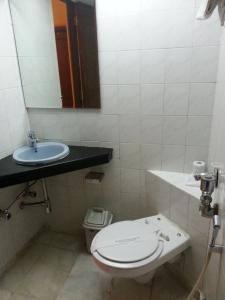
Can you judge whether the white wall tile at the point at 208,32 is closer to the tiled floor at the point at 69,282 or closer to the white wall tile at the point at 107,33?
the white wall tile at the point at 107,33

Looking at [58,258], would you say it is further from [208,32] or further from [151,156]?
[208,32]

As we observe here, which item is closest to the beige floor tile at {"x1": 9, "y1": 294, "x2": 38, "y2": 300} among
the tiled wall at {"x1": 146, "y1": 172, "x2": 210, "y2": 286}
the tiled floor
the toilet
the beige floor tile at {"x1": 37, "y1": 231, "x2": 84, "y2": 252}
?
the tiled floor

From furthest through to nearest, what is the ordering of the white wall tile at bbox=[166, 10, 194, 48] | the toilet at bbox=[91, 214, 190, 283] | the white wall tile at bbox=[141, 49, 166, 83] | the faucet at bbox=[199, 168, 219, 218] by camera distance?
the white wall tile at bbox=[141, 49, 166, 83]
the white wall tile at bbox=[166, 10, 194, 48]
the toilet at bbox=[91, 214, 190, 283]
the faucet at bbox=[199, 168, 219, 218]

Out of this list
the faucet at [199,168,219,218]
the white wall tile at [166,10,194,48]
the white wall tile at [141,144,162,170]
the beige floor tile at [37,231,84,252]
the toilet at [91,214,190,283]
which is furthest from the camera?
the beige floor tile at [37,231,84,252]

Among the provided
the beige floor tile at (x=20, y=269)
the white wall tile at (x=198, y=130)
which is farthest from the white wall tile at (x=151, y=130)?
the beige floor tile at (x=20, y=269)

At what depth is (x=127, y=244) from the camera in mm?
1395

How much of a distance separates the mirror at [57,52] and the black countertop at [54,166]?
1.15 ft

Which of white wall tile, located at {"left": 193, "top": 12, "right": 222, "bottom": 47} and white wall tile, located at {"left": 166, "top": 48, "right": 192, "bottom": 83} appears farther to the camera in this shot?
white wall tile, located at {"left": 166, "top": 48, "right": 192, "bottom": 83}

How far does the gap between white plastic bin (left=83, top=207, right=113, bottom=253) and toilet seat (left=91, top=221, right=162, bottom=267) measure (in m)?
0.35

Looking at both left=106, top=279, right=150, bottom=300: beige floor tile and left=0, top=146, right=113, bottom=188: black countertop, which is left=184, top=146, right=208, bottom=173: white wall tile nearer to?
left=0, top=146, right=113, bottom=188: black countertop

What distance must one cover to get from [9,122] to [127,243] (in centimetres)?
118

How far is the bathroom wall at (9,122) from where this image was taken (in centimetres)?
164

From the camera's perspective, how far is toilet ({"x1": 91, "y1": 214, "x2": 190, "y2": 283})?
4.22 feet

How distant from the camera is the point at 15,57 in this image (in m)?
1.74
